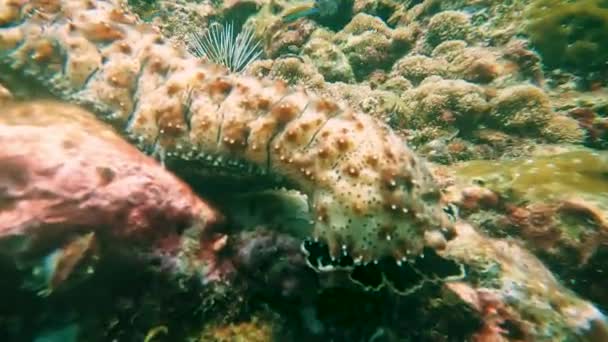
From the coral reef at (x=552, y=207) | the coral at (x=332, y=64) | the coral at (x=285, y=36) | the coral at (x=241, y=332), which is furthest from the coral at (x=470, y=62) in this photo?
the coral at (x=241, y=332)

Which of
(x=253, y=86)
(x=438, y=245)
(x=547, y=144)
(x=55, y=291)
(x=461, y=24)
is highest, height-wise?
(x=461, y=24)

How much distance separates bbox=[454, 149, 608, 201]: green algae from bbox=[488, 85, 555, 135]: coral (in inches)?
28.5

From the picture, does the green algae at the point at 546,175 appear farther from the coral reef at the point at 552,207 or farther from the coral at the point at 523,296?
the coral at the point at 523,296

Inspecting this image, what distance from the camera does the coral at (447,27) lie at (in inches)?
292

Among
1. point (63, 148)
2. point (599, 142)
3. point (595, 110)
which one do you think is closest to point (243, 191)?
point (63, 148)

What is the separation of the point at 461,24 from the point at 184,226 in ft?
23.3

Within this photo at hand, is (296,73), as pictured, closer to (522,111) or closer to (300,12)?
(300,12)

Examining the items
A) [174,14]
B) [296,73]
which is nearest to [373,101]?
[296,73]

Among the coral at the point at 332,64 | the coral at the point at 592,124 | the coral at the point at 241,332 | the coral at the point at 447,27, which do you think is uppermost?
the coral at the point at 447,27

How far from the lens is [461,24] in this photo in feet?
24.5

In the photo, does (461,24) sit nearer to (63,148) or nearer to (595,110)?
(595,110)

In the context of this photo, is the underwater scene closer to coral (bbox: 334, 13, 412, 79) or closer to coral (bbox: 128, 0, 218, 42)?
coral (bbox: 334, 13, 412, 79)

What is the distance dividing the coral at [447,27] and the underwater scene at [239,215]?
4160mm

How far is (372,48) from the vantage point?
24.3ft
